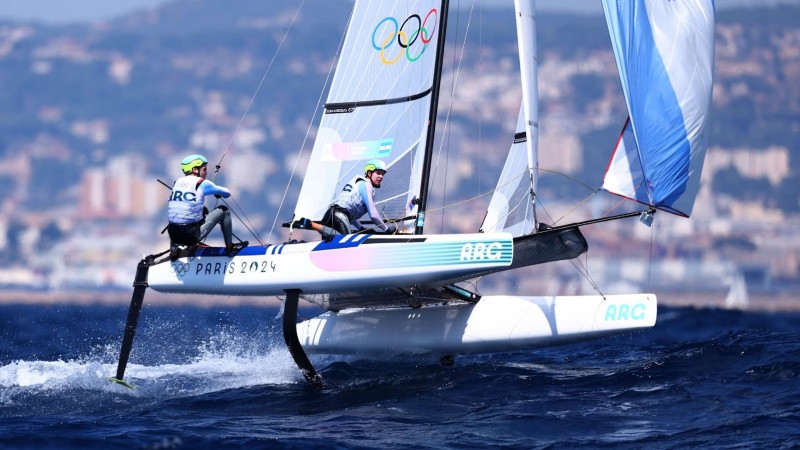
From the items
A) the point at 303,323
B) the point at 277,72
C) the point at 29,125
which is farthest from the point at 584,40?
the point at 303,323

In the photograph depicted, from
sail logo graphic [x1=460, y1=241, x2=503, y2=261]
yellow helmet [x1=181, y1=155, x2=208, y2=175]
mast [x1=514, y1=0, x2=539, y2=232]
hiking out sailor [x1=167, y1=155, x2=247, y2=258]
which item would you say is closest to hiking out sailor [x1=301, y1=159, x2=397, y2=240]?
hiking out sailor [x1=167, y1=155, x2=247, y2=258]

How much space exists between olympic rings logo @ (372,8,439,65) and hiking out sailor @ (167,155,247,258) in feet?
5.88

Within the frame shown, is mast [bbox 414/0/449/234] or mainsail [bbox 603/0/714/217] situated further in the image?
mast [bbox 414/0/449/234]

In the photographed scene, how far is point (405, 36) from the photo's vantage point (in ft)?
34.4

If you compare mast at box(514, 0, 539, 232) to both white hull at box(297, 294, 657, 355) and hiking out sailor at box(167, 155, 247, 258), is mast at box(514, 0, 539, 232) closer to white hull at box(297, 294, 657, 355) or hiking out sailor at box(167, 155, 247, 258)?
white hull at box(297, 294, 657, 355)

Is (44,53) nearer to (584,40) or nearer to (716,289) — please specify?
(584,40)

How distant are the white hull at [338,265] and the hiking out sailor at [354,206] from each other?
0.99ft

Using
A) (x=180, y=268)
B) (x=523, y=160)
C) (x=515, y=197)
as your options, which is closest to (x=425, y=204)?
(x=515, y=197)

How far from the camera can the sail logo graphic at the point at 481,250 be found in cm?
890

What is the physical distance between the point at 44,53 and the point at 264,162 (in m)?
65.1

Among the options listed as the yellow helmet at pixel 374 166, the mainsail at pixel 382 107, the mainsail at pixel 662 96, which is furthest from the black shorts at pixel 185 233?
the mainsail at pixel 662 96

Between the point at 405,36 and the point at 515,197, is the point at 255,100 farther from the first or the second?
the point at 515,197

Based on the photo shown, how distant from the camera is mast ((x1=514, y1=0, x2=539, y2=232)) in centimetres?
993

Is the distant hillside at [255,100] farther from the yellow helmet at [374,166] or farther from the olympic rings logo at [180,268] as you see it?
the olympic rings logo at [180,268]
